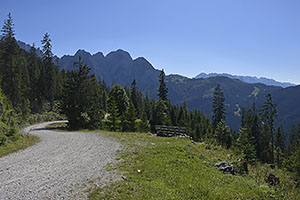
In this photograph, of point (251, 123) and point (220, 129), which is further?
point (251, 123)

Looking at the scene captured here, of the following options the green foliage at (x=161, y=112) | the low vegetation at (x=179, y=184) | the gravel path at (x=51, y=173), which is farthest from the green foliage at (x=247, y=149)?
the green foliage at (x=161, y=112)

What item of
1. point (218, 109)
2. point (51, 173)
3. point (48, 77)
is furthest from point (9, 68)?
point (218, 109)

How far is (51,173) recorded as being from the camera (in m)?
9.41

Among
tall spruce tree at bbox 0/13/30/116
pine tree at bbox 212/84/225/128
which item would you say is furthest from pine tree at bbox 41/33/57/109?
pine tree at bbox 212/84/225/128

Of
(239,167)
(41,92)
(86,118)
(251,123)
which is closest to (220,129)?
(251,123)

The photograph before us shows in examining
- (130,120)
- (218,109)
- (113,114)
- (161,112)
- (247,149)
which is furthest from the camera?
(218,109)

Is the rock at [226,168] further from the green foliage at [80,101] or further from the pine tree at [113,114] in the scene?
the pine tree at [113,114]

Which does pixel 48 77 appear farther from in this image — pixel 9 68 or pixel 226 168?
pixel 226 168

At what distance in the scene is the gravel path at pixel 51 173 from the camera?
23.9 feet

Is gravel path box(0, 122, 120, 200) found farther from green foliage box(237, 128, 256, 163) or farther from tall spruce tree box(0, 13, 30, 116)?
tall spruce tree box(0, 13, 30, 116)

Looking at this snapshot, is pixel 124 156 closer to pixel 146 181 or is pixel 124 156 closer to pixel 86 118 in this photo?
pixel 146 181

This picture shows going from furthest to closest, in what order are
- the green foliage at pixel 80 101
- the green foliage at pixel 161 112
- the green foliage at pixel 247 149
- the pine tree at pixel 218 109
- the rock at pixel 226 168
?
1. the pine tree at pixel 218 109
2. the green foliage at pixel 161 112
3. the green foliage at pixel 80 101
4. the green foliage at pixel 247 149
5. the rock at pixel 226 168

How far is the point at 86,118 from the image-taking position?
100 ft

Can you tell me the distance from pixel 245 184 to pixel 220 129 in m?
36.3
